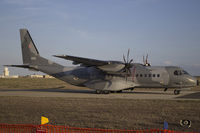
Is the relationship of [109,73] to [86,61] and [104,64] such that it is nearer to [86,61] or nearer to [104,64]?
[104,64]

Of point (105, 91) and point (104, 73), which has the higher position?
point (104, 73)

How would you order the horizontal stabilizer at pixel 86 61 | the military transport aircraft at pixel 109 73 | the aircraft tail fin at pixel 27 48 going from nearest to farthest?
1. the horizontal stabilizer at pixel 86 61
2. the military transport aircraft at pixel 109 73
3. the aircraft tail fin at pixel 27 48

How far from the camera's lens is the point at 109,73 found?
27562 mm

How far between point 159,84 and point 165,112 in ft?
45.2

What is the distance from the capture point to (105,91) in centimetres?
2777

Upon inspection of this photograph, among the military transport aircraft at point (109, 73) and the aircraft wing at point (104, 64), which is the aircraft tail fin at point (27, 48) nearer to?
the military transport aircraft at point (109, 73)

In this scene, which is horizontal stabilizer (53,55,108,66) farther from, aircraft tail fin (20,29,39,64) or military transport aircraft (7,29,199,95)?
aircraft tail fin (20,29,39,64)

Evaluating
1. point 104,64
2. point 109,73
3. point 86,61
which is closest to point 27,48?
point 86,61

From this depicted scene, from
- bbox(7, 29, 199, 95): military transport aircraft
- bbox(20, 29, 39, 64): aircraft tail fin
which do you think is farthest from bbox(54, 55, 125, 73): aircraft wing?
bbox(20, 29, 39, 64): aircraft tail fin

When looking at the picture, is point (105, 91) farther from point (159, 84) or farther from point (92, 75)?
point (159, 84)

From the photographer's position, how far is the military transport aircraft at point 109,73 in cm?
2639

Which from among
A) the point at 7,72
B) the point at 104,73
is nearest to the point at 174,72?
the point at 104,73

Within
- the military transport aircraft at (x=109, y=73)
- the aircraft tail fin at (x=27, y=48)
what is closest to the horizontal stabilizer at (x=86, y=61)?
the military transport aircraft at (x=109, y=73)

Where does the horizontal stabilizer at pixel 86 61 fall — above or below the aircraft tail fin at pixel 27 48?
below
